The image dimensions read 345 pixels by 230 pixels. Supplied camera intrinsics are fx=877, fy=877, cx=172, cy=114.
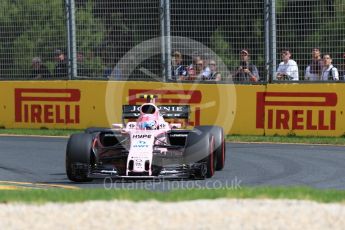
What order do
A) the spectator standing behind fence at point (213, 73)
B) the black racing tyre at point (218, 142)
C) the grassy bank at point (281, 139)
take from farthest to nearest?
the spectator standing behind fence at point (213, 73)
the grassy bank at point (281, 139)
the black racing tyre at point (218, 142)

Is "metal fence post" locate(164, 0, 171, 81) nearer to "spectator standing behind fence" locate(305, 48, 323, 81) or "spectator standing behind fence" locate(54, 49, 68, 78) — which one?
"spectator standing behind fence" locate(54, 49, 68, 78)

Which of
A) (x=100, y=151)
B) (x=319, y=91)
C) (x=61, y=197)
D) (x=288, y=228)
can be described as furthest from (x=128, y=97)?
(x=288, y=228)

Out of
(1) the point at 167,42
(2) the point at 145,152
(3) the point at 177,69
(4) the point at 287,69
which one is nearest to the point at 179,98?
(3) the point at 177,69

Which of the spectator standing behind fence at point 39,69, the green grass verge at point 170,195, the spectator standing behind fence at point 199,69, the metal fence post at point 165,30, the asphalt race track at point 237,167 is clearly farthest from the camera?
the spectator standing behind fence at point 39,69

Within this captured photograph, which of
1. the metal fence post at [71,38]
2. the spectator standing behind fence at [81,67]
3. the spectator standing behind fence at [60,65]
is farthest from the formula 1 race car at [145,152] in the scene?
the spectator standing behind fence at [60,65]

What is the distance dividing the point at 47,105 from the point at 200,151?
8245mm

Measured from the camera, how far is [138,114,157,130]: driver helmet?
42.2 ft

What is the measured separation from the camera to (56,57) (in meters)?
19.9

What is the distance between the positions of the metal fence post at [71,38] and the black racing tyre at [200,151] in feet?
25.8

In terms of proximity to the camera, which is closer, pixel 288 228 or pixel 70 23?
pixel 288 228

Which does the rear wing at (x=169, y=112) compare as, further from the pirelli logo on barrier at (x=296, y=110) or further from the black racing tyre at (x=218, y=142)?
the pirelli logo on barrier at (x=296, y=110)

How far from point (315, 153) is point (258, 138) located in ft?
8.39

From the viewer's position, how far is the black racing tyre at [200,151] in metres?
12.1

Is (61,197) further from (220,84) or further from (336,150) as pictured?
(220,84)
